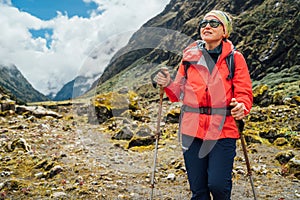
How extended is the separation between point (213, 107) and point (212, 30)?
0.97 metres

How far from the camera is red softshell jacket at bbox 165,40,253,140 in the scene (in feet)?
12.0

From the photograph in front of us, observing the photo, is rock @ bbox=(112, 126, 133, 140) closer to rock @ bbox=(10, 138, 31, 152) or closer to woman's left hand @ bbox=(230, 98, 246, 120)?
rock @ bbox=(10, 138, 31, 152)

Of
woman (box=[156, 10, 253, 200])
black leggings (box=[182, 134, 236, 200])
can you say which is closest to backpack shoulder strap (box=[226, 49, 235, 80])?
woman (box=[156, 10, 253, 200])

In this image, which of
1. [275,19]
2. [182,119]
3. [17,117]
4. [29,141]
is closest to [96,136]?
[29,141]

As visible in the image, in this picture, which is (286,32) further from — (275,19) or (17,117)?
(17,117)

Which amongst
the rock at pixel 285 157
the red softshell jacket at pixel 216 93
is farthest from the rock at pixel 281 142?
the red softshell jacket at pixel 216 93

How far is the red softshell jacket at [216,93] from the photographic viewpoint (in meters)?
3.66

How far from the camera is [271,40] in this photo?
246 feet

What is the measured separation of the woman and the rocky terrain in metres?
2.69

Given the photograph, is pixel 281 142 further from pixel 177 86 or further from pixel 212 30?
pixel 212 30

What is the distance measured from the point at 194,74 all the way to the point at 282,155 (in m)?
5.39

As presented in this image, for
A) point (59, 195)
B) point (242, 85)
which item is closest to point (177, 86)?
point (242, 85)

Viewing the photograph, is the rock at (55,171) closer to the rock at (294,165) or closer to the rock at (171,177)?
the rock at (171,177)

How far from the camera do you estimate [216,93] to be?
3.70 meters
